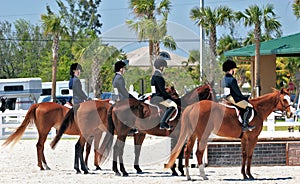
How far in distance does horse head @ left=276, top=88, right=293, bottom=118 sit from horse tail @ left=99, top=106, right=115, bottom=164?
3700 mm

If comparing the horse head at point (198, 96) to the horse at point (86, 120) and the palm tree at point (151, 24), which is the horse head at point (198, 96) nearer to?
the horse at point (86, 120)

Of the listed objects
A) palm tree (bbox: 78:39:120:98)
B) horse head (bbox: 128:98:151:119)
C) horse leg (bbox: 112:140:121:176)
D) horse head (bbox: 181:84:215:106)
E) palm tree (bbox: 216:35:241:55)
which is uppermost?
palm tree (bbox: 216:35:241:55)

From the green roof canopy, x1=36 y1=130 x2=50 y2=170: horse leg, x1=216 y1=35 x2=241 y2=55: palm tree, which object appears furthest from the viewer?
x1=216 y1=35 x2=241 y2=55: palm tree

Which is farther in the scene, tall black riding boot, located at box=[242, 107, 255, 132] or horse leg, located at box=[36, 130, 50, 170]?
horse leg, located at box=[36, 130, 50, 170]

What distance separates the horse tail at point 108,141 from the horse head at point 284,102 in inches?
146

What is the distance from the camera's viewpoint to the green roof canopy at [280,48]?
36537 mm

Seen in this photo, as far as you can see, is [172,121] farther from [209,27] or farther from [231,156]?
[209,27]

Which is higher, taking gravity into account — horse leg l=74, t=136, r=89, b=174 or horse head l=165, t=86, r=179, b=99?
horse head l=165, t=86, r=179, b=99

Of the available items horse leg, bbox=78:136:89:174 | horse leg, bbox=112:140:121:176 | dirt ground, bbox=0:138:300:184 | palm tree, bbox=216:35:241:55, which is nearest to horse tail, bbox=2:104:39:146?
dirt ground, bbox=0:138:300:184

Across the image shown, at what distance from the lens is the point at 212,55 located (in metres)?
43.0

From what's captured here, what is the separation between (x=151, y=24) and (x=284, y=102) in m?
27.0

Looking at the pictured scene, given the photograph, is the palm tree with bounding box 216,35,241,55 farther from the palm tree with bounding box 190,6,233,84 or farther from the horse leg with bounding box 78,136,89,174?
the horse leg with bounding box 78,136,89,174

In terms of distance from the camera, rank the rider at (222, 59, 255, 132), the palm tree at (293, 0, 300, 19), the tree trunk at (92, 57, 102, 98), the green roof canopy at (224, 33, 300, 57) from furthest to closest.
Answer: the tree trunk at (92, 57, 102, 98) < the palm tree at (293, 0, 300, 19) < the green roof canopy at (224, 33, 300, 57) < the rider at (222, 59, 255, 132)

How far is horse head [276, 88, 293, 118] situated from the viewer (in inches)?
579
